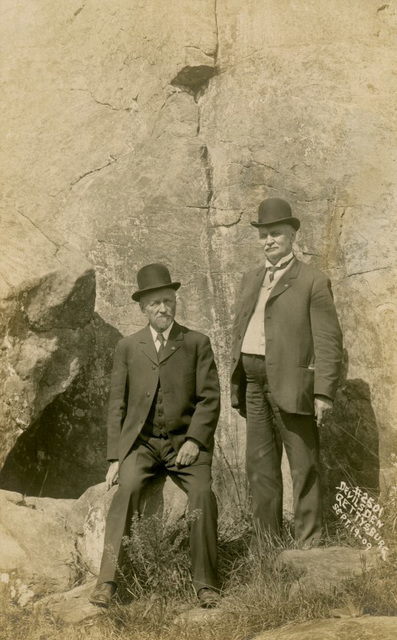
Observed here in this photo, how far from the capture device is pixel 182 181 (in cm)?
782

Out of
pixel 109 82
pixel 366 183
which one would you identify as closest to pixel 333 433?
pixel 366 183

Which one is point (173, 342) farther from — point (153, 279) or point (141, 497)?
point (141, 497)

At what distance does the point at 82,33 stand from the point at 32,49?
0.52 meters

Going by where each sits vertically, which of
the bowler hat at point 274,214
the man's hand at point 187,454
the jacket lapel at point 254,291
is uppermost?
the bowler hat at point 274,214

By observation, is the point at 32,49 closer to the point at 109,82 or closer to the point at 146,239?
the point at 109,82

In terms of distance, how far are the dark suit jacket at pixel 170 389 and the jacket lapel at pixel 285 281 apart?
0.57m

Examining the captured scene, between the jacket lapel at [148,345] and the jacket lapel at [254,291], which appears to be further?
the jacket lapel at [254,291]

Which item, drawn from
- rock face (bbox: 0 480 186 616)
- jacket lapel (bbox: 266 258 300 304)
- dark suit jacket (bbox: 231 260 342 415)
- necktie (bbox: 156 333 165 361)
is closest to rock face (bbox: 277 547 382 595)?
rock face (bbox: 0 480 186 616)

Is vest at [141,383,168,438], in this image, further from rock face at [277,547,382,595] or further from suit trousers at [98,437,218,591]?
rock face at [277,547,382,595]

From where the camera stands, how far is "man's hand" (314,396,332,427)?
580 cm

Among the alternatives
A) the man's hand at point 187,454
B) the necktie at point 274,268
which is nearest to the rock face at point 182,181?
the necktie at point 274,268

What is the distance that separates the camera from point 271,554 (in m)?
5.54

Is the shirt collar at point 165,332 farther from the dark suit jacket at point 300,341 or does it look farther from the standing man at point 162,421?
the dark suit jacket at point 300,341

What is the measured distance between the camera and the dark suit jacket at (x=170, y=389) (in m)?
5.66
